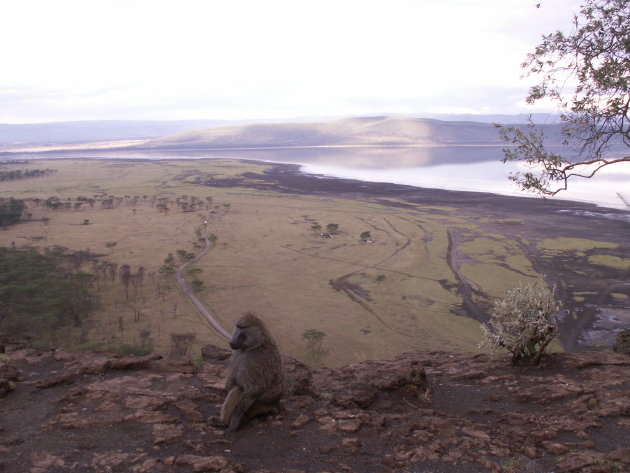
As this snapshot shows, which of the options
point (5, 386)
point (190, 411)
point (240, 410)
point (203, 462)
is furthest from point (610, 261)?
point (5, 386)

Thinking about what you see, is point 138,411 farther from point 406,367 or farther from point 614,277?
point 614,277

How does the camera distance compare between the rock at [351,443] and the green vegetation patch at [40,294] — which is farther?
the green vegetation patch at [40,294]

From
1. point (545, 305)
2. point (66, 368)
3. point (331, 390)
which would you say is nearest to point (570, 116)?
point (545, 305)

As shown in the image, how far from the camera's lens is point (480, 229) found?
3756cm

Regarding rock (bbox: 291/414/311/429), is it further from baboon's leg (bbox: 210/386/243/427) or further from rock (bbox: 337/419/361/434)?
baboon's leg (bbox: 210/386/243/427)

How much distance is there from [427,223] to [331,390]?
112 ft

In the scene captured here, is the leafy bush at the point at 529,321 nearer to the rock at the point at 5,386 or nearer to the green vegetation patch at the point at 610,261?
the rock at the point at 5,386

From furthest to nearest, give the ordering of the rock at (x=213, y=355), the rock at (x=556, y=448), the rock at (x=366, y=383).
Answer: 1. the rock at (x=213, y=355)
2. the rock at (x=366, y=383)
3. the rock at (x=556, y=448)

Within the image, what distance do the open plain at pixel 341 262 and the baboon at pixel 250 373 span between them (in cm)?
935

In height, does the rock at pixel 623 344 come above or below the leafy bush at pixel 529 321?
below

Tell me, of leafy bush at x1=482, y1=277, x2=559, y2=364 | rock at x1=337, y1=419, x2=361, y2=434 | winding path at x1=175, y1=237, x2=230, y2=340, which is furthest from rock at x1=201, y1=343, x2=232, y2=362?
winding path at x1=175, y1=237, x2=230, y2=340

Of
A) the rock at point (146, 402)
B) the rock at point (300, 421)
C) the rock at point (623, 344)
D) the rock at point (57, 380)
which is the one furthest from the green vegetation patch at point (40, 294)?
the rock at point (623, 344)

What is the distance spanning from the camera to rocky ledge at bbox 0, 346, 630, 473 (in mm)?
5133

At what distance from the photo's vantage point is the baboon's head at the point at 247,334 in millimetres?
5781
